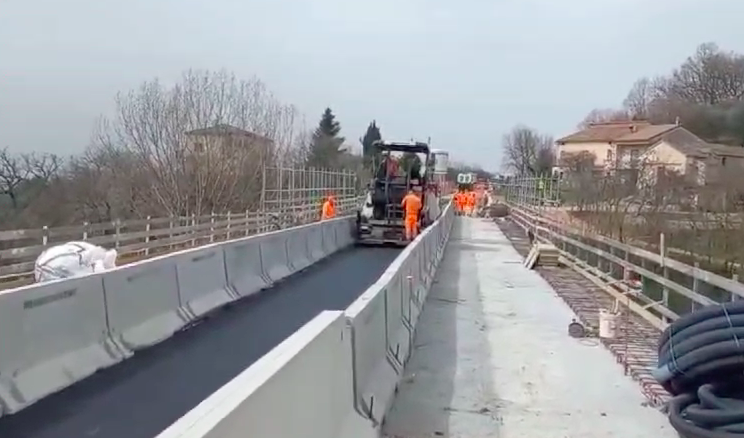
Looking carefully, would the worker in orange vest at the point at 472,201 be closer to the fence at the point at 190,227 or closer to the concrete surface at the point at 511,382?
the fence at the point at 190,227

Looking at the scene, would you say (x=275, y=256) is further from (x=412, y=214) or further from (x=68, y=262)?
(x=412, y=214)

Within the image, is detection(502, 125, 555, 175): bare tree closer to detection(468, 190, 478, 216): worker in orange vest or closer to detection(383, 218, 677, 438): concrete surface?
detection(468, 190, 478, 216): worker in orange vest

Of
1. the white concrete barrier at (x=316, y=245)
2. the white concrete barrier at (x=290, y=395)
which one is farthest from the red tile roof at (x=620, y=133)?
the white concrete barrier at (x=290, y=395)

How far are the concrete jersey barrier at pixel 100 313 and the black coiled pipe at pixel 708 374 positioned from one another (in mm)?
5211

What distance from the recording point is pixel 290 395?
4223 millimetres

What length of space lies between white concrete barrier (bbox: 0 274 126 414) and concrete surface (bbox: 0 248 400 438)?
159 millimetres

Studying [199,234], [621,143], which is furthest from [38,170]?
[621,143]

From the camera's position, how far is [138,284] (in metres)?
10.1

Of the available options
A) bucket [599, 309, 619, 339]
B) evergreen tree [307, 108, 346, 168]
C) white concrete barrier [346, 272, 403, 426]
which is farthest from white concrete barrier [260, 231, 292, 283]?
evergreen tree [307, 108, 346, 168]

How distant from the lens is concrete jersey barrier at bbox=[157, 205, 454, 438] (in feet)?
11.2

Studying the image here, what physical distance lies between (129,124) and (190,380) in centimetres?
3973

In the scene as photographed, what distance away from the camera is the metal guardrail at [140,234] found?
52.7ft

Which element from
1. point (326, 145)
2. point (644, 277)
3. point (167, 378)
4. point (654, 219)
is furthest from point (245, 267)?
point (326, 145)

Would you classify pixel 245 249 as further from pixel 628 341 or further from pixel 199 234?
pixel 199 234
